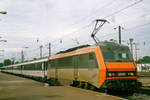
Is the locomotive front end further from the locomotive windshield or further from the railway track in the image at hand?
the railway track

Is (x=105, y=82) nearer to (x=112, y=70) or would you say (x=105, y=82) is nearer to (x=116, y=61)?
(x=112, y=70)

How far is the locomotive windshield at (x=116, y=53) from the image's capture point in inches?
523

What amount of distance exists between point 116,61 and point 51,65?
11.1 metres

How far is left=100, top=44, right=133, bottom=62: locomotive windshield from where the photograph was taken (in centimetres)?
1328

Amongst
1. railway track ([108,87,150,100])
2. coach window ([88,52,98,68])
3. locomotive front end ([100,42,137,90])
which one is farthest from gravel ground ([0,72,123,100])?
coach window ([88,52,98,68])

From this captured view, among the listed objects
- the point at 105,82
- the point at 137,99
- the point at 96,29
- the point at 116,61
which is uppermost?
the point at 96,29

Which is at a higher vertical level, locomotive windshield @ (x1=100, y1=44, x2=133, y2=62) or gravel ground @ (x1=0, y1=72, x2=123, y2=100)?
locomotive windshield @ (x1=100, y1=44, x2=133, y2=62)

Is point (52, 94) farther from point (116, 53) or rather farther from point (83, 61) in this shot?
point (116, 53)

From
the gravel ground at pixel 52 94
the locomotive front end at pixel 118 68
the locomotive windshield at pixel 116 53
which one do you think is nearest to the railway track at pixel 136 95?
the locomotive front end at pixel 118 68

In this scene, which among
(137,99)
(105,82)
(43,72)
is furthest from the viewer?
(43,72)

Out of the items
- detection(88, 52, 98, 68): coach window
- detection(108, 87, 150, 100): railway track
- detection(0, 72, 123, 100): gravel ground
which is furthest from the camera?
detection(88, 52, 98, 68): coach window

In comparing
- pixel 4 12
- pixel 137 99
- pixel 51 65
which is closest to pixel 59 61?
pixel 51 65

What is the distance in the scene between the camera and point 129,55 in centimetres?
1391

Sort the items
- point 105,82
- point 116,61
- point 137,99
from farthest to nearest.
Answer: point 116,61, point 105,82, point 137,99
